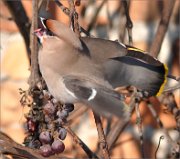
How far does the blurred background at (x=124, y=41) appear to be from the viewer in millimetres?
A: 1582

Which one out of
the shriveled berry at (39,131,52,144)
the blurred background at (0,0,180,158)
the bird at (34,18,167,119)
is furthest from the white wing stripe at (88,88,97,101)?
the blurred background at (0,0,180,158)

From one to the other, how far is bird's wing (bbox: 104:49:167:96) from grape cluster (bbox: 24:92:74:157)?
0.18m

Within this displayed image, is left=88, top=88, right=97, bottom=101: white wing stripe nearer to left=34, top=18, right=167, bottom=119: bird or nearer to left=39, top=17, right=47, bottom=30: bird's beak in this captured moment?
left=34, top=18, right=167, bottom=119: bird

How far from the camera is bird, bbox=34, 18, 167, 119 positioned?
96 cm

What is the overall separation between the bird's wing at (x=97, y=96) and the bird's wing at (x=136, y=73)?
3.0 inches

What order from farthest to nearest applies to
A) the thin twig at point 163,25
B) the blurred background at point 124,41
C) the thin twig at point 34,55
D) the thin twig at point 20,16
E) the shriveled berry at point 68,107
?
the blurred background at point 124,41, the thin twig at point 20,16, the thin twig at point 163,25, the shriveled berry at point 68,107, the thin twig at point 34,55

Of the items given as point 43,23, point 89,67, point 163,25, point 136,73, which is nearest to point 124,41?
point 163,25

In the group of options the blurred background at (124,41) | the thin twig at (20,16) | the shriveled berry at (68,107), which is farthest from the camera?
the blurred background at (124,41)

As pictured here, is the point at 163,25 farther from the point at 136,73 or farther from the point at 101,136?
the point at 101,136

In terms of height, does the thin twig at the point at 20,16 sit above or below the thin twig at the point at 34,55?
below

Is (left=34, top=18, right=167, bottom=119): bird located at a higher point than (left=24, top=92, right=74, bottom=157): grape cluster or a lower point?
higher

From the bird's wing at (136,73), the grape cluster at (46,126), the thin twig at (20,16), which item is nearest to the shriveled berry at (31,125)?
the grape cluster at (46,126)

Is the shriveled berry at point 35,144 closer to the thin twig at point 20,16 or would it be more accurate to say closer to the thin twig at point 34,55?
the thin twig at point 34,55

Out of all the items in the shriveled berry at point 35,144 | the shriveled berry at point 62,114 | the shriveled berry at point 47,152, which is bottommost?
the shriveled berry at point 35,144
